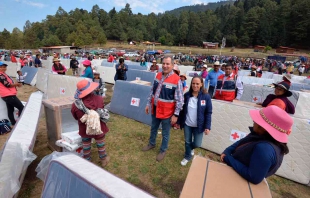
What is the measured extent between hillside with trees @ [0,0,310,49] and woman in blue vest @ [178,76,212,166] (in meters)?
87.9

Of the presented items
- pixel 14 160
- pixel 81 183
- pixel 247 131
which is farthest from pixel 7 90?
pixel 247 131

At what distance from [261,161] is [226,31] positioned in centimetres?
10008

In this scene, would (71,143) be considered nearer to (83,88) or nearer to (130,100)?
(83,88)

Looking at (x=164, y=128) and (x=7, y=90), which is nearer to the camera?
(x=164, y=128)

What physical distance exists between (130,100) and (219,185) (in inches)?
177

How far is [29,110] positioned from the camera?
11.6 ft

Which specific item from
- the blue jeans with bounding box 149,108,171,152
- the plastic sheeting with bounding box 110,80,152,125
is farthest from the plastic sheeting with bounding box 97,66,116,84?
the blue jeans with bounding box 149,108,171,152

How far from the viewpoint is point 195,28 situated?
316 feet

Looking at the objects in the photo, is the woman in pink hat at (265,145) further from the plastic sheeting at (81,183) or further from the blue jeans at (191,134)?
the blue jeans at (191,134)

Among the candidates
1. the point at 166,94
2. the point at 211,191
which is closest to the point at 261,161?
the point at 211,191

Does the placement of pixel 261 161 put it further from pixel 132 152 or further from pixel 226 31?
pixel 226 31

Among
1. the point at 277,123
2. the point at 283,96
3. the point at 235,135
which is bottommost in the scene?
the point at 235,135

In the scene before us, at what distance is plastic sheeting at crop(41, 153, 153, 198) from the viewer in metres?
1.36

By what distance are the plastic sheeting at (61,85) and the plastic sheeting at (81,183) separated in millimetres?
5308
